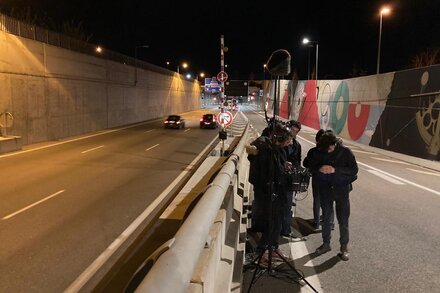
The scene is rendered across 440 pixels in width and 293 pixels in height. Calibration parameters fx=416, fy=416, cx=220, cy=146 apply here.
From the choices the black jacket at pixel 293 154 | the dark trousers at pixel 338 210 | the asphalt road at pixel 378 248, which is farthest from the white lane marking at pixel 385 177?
the dark trousers at pixel 338 210

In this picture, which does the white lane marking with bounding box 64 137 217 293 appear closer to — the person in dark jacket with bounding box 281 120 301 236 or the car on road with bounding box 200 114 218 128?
the person in dark jacket with bounding box 281 120 301 236

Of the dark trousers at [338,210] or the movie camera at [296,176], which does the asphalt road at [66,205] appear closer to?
the movie camera at [296,176]

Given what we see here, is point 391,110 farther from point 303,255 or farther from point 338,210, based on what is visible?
point 303,255

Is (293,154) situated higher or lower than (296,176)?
higher

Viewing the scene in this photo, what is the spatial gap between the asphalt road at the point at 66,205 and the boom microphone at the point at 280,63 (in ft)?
12.3

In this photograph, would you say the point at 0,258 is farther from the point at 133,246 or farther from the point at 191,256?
the point at 191,256

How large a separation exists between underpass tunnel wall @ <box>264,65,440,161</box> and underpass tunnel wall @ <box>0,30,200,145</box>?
62.9ft

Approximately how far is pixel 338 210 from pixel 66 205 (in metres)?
6.01

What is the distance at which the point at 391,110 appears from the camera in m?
21.8

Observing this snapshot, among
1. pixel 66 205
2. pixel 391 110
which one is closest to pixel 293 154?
pixel 66 205

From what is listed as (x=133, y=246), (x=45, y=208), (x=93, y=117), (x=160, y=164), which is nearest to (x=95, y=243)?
(x=133, y=246)

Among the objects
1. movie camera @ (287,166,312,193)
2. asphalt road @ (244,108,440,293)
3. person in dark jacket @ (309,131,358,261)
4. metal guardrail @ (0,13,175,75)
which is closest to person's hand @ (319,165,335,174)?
person in dark jacket @ (309,131,358,261)

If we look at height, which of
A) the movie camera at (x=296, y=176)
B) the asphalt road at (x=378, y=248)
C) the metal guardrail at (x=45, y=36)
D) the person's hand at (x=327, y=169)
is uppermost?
the metal guardrail at (x=45, y=36)

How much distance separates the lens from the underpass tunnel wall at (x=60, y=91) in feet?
71.8
